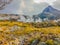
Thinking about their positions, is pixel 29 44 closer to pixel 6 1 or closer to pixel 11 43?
pixel 11 43

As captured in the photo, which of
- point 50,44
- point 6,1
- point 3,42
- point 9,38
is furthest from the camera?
point 6,1

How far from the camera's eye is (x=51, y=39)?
87.1ft

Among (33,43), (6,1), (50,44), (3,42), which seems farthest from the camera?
(6,1)

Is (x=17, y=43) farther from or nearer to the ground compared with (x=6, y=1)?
nearer to the ground

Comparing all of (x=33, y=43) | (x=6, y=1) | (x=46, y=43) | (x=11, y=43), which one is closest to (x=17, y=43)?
(x=11, y=43)

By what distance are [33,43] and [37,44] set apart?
1019mm

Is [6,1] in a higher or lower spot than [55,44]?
higher

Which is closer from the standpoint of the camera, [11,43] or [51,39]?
[51,39]

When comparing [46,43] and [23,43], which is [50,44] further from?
[23,43]

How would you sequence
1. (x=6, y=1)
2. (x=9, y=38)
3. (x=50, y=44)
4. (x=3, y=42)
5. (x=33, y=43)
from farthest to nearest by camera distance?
(x=6, y=1)
(x=9, y=38)
(x=3, y=42)
(x=33, y=43)
(x=50, y=44)

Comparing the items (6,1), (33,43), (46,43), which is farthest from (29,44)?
(6,1)

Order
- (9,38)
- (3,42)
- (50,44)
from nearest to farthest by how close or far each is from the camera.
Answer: (50,44), (3,42), (9,38)

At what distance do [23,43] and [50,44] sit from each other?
4.91 meters

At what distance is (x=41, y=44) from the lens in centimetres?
2566
